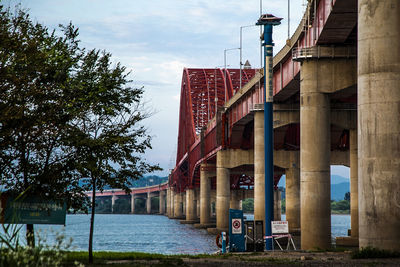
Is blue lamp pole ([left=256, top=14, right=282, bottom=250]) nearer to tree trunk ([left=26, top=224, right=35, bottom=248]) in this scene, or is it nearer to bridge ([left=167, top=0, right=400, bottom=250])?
bridge ([left=167, top=0, right=400, bottom=250])

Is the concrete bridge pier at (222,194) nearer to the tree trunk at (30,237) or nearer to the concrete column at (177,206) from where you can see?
the tree trunk at (30,237)

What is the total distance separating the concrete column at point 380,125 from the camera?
2530 cm

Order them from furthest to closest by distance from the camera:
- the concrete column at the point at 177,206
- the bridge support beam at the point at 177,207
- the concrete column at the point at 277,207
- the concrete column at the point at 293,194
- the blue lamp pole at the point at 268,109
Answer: the concrete column at the point at 177,206 < the bridge support beam at the point at 177,207 < the concrete column at the point at 277,207 < the concrete column at the point at 293,194 < the blue lamp pole at the point at 268,109

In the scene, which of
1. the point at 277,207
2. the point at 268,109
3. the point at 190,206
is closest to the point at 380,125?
the point at 268,109


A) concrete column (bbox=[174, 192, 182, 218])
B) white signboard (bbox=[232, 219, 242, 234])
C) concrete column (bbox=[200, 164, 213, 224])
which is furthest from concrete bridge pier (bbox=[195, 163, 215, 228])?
concrete column (bbox=[174, 192, 182, 218])

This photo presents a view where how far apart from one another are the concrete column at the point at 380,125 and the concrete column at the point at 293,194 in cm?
4368

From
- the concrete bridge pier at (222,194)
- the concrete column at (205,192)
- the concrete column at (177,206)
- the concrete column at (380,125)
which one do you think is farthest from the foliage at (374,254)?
the concrete column at (177,206)

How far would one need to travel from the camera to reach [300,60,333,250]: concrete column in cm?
3844

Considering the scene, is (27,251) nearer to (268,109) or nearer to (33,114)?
(33,114)

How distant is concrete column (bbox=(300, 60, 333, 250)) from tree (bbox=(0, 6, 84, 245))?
16663 mm

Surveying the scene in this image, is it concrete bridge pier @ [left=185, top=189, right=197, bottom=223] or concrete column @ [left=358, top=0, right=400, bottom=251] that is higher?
concrete column @ [left=358, top=0, right=400, bottom=251]

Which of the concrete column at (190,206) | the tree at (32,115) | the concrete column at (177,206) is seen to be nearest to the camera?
the tree at (32,115)

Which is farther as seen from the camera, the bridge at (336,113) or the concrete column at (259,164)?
the concrete column at (259,164)

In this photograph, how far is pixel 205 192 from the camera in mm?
106000
